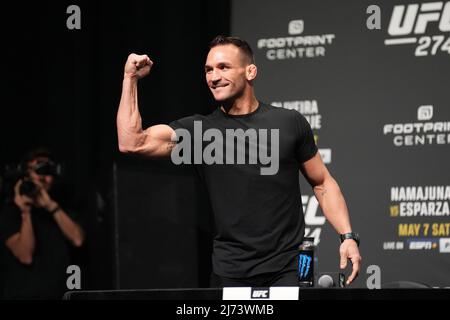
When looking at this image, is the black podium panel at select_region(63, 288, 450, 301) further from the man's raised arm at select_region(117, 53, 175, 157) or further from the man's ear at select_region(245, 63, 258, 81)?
the man's ear at select_region(245, 63, 258, 81)

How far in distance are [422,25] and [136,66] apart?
7.50 feet

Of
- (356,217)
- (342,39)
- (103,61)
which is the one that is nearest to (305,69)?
(342,39)

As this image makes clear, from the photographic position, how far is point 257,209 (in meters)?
3.16

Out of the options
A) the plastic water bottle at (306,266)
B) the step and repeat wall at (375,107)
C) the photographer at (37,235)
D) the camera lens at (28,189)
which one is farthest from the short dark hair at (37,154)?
the plastic water bottle at (306,266)

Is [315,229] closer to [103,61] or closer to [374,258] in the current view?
[374,258]

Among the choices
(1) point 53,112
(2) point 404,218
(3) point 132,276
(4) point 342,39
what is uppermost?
(4) point 342,39

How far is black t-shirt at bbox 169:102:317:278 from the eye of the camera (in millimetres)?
3127

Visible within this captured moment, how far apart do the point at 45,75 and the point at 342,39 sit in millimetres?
1944

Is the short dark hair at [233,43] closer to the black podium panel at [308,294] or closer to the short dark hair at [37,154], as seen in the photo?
the black podium panel at [308,294]

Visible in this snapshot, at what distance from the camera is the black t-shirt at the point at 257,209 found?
3.13 metres

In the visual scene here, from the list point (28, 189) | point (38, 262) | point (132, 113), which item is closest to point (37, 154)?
point (28, 189)

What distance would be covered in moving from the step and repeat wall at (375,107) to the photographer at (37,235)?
4.52 ft

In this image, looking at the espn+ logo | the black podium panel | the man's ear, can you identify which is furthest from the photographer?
the black podium panel
